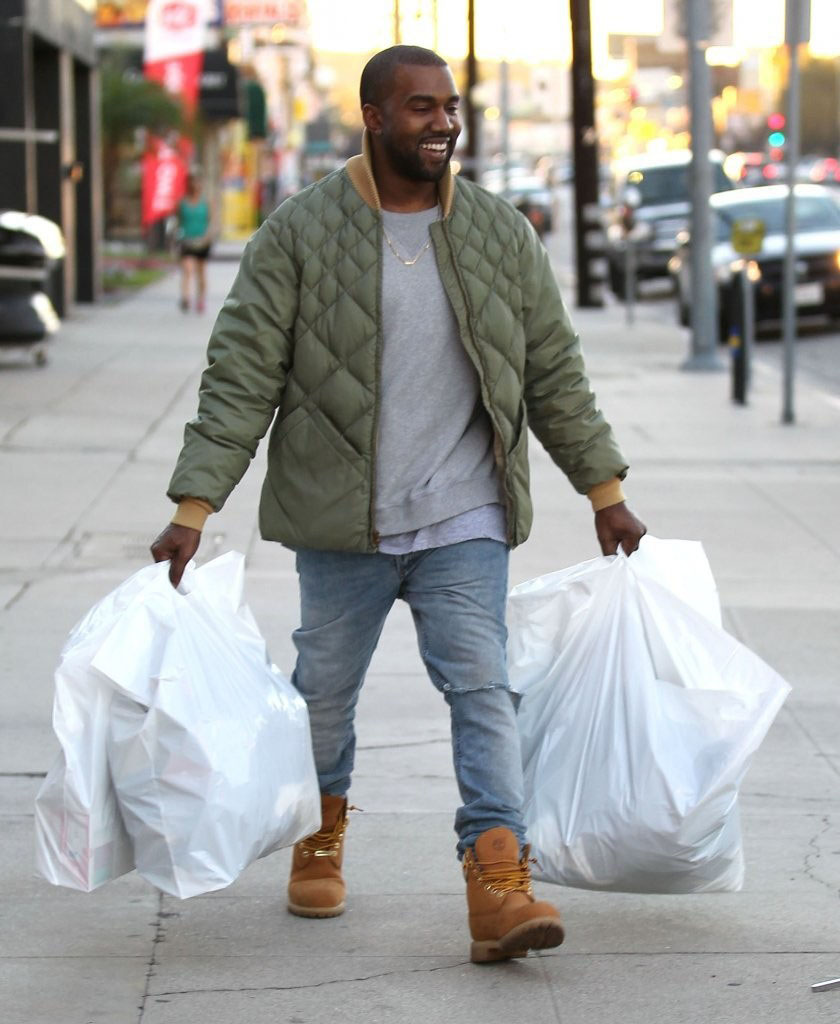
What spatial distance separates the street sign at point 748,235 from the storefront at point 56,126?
22.8ft

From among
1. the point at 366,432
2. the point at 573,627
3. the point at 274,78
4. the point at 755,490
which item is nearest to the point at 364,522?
the point at 366,432

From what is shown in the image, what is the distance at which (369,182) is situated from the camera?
3994mm

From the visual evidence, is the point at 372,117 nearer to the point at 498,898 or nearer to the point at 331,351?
the point at 331,351

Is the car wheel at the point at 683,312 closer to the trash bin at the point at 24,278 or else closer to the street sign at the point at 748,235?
the street sign at the point at 748,235

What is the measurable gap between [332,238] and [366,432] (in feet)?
1.30

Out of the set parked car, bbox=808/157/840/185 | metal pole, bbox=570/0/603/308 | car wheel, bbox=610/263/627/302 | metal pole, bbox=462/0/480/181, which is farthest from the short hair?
parked car, bbox=808/157/840/185

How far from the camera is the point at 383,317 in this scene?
3934 mm

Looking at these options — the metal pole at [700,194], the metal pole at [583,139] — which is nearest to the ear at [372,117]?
the metal pole at [700,194]

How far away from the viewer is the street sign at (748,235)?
561 inches

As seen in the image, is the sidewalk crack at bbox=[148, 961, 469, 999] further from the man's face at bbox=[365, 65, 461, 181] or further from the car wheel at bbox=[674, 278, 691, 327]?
the car wheel at bbox=[674, 278, 691, 327]

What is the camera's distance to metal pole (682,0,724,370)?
54.3 ft

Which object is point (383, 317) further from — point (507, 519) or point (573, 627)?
point (573, 627)

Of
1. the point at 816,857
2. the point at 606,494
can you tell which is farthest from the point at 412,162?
the point at 816,857

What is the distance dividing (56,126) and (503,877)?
63.6 ft
